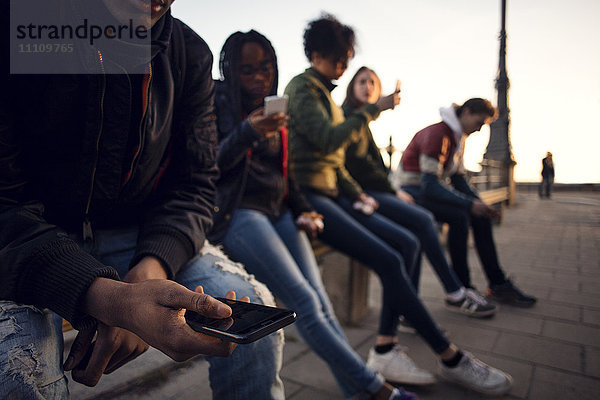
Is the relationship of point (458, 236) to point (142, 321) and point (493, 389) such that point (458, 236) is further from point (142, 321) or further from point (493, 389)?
point (142, 321)

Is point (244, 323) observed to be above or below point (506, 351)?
above

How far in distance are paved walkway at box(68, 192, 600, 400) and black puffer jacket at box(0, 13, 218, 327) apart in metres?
0.95

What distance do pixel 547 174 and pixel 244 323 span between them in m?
21.1

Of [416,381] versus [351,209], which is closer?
[416,381]

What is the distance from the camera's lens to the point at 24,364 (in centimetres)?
81

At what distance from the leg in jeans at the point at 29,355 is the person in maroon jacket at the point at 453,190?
3227 mm

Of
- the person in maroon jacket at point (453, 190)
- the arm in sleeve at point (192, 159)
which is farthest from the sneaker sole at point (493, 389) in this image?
the arm in sleeve at point (192, 159)

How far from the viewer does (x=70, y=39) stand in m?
1.02

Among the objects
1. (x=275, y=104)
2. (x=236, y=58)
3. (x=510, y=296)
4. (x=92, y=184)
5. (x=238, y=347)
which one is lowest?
(x=510, y=296)

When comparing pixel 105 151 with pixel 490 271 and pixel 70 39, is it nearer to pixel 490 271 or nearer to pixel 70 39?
pixel 70 39

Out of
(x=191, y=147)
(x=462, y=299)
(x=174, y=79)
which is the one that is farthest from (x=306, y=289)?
(x=462, y=299)

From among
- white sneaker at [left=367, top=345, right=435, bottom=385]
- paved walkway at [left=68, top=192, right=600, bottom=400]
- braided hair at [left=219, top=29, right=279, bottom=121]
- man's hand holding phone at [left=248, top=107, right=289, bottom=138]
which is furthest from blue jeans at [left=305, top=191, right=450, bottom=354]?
braided hair at [left=219, top=29, right=279, bottom=121]

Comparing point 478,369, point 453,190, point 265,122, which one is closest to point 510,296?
point 453,190

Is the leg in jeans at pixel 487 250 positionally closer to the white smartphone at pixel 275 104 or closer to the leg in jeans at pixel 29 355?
the white smartphone at pixel 275 104
